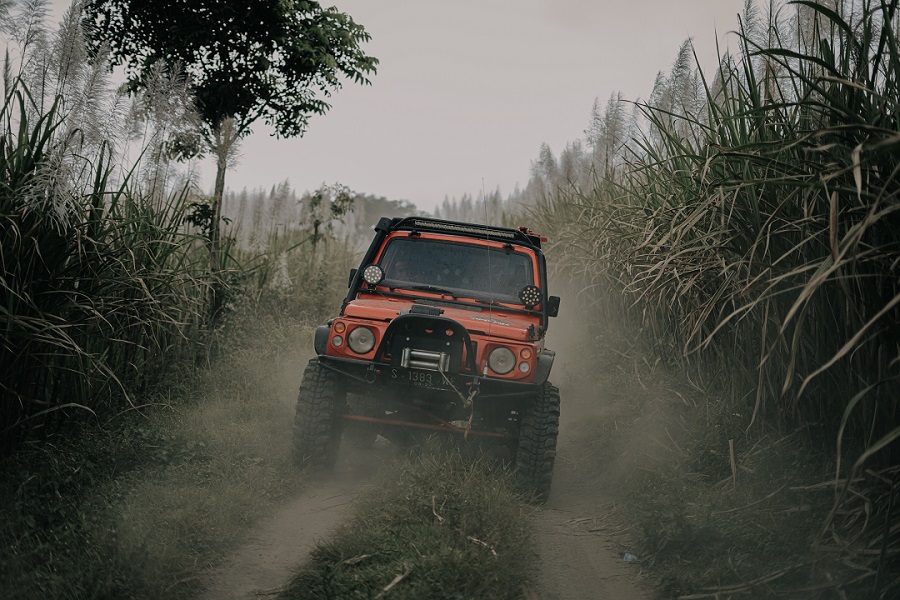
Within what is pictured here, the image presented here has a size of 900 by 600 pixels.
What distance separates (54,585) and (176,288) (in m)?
2.45

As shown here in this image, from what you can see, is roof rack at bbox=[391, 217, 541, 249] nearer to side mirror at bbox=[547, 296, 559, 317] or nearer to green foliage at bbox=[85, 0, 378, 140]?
side mirror at bbox=[547, 296, 559, 317]

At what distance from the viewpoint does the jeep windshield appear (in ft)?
18.9

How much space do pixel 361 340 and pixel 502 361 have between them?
96cm

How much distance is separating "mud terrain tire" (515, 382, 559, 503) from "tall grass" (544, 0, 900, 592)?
1.10 metres

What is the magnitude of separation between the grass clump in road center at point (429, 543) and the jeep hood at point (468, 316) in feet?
2.89

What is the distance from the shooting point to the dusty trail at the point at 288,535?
3.32m

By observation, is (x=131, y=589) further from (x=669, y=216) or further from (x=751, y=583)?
(x=669, y=216)

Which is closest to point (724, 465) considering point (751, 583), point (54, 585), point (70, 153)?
point (751, 583)

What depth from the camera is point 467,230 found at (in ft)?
19.9

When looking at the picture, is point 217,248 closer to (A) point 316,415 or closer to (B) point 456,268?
(B) point 456,268

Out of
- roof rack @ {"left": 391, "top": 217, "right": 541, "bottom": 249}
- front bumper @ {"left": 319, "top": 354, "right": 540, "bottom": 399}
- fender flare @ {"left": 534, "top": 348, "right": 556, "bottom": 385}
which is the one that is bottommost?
front bumper @ {"left": 319, "top": 354, "right": 540, "bottom": 399}

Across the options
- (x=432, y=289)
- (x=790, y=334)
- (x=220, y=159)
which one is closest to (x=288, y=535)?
(x=432, y=289)

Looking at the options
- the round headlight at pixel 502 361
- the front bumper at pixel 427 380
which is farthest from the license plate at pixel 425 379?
the round headlight at pixel 502 361

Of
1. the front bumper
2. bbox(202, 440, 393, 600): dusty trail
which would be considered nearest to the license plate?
the front bumper
